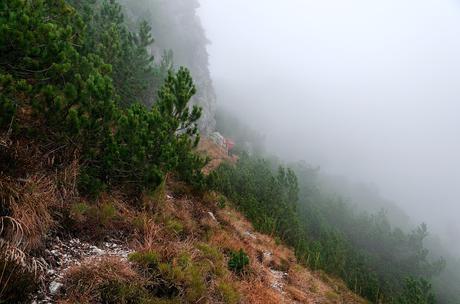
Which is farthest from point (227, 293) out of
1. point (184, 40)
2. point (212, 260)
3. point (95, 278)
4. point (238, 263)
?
point (184, 40)

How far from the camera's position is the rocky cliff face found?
56938 mm

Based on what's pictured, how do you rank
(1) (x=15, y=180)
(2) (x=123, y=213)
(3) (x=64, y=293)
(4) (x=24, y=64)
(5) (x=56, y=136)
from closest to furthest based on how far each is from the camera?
(3) (x=64, y=293), (1) (x=15, y=180), (4) (x=24, y=64), (5) (x=56, y=136), (2) (x=123, y=213)

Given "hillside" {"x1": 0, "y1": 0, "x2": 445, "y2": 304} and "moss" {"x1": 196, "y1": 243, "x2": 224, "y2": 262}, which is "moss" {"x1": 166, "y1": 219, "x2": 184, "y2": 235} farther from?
"moss" {"x1": 196, "y1": 243, "x2": 224, "y2": 262}

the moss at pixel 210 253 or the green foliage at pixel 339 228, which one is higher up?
the moss at pixel 210 253

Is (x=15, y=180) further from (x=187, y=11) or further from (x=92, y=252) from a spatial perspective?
(x=187, y=11)

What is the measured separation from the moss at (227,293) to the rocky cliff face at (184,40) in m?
46.5

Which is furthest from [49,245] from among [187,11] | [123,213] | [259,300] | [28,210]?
[187,11]

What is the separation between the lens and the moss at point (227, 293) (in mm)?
5219

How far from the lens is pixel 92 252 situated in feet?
16.4

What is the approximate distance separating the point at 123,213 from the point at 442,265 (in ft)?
179

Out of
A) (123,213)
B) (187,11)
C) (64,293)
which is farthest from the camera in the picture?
(187,11)

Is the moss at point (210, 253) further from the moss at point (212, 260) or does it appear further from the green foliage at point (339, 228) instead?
the green foliage at point (339, 228)

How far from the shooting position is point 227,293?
5297mm

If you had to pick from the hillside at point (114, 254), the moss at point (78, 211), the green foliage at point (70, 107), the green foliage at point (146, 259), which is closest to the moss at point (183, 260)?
the hillside at point (114, 254)
